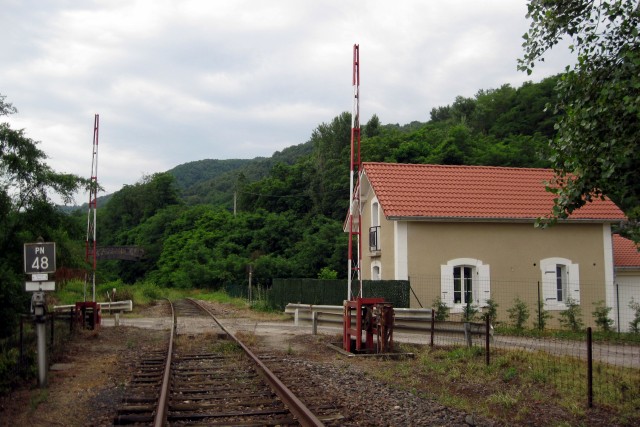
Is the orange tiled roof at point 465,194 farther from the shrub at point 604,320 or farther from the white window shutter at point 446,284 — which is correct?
the shrub at point 604,320

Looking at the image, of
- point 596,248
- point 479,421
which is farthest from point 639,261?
point 479,421

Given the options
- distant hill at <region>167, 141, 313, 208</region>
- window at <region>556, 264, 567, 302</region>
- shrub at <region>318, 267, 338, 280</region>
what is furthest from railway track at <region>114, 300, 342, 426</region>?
distant hill at <region>167, 141, 313, 208</region>

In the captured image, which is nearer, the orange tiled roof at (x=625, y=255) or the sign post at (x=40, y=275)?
the sign post at (x=40, y=275)

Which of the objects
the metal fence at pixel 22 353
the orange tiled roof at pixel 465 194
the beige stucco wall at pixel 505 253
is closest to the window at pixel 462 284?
the beige stucco wall at pixel 505 253

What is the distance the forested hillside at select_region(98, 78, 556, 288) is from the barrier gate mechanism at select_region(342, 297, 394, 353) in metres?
28.7

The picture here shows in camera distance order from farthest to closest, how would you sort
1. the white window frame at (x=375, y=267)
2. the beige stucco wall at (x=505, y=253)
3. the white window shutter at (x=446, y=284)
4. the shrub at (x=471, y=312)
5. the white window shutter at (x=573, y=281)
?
1. the white window frame at (x=375, y=267)
2. the white window shutter at (x=573, y=281)
3. the beige stucco wall at (x=505, y=253)
4. the white window shutter at (x=446, y=284)
5. the shrub at (x=471, y=312)

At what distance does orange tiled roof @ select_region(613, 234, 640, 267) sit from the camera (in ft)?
86.6

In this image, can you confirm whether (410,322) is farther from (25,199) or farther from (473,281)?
(25,199)

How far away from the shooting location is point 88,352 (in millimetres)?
14867

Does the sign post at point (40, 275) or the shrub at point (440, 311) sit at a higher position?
→ the sign post at point (40, 275)

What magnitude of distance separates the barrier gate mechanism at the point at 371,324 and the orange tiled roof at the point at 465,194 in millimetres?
9064

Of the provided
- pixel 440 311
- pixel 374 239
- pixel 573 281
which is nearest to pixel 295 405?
pixel 440 311

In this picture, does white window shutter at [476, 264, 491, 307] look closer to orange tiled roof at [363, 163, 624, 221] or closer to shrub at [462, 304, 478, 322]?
shrub at [462, 304, 478, 322]

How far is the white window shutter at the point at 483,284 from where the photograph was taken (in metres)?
23.3
